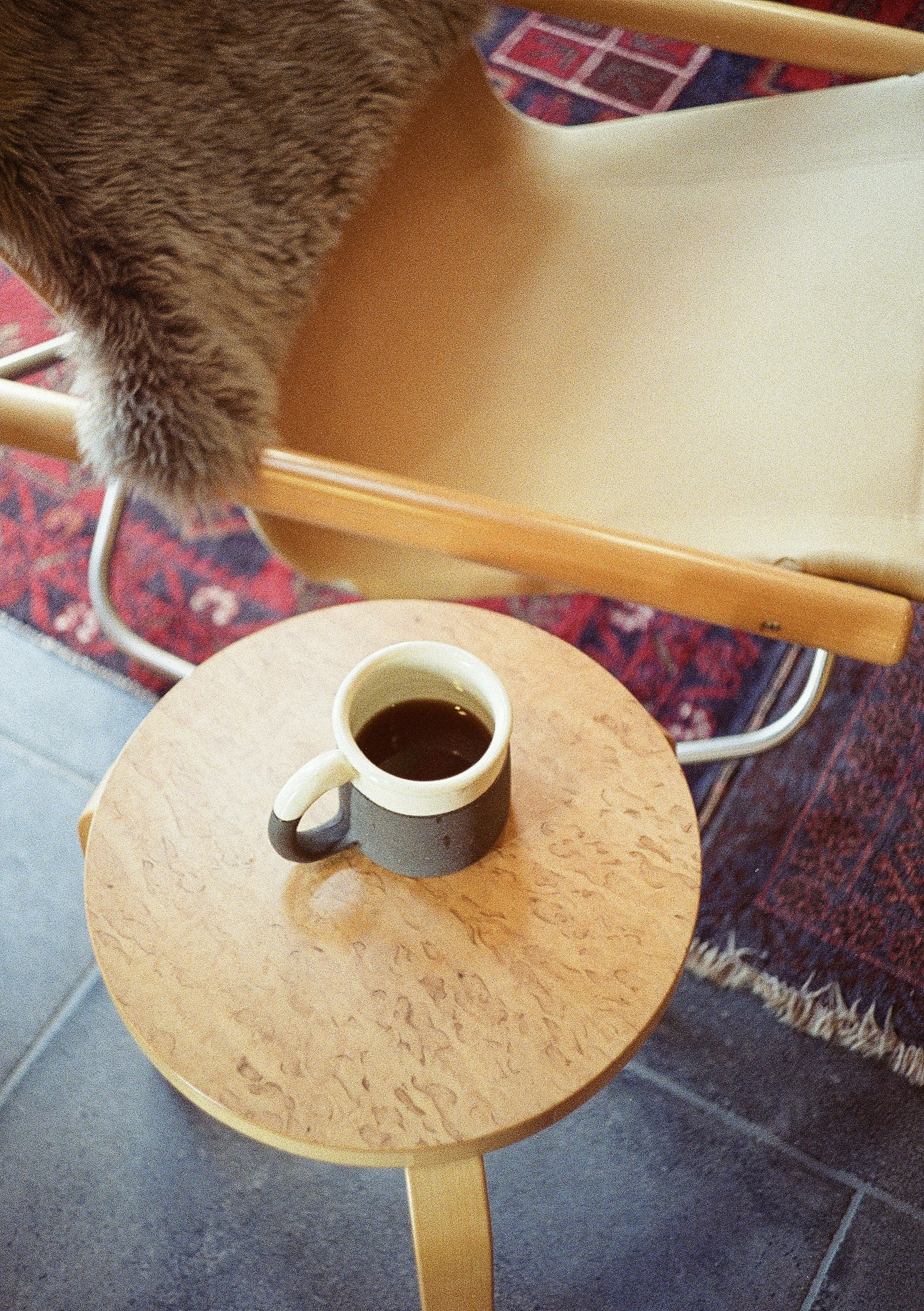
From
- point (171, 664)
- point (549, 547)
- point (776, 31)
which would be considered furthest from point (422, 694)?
point (776, 31)

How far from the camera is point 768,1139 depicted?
3.35ft

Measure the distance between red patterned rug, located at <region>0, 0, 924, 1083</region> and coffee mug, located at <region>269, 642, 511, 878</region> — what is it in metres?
0.53

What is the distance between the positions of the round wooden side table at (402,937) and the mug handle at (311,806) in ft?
0.15

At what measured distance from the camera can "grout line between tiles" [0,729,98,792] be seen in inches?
48.9

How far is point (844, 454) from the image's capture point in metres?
0.94

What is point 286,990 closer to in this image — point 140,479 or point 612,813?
point 612,813

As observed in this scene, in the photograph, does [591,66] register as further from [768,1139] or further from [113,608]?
[768,1139]

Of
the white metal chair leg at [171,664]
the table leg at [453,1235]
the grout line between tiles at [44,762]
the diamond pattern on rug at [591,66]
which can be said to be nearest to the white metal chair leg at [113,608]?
the white metal chair leg at [171,664]

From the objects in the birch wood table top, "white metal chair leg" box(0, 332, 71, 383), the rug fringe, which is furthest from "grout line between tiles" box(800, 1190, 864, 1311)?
"white metal chair leg" box(0, 332, 71, 383)

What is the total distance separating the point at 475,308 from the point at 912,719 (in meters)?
0.68

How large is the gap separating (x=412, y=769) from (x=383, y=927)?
10 centimetres

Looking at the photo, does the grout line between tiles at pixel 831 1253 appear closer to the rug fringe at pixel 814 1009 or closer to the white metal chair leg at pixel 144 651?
the rug fringe at pixel 814 1009

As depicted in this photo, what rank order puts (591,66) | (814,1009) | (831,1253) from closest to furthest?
1. (831,1253)
2. (814,1009)
3. (591,66)

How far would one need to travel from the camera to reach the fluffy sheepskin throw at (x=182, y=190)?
78 centimetres
